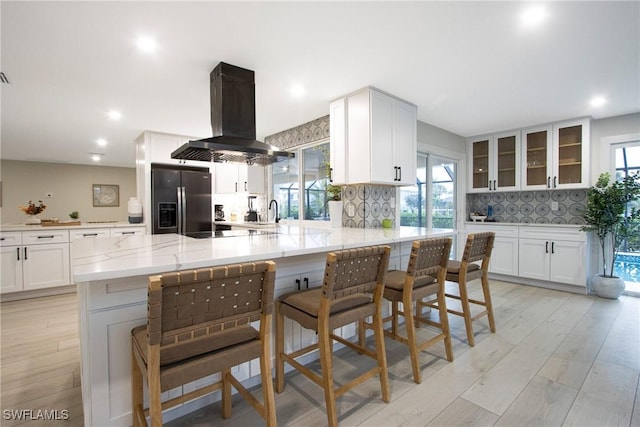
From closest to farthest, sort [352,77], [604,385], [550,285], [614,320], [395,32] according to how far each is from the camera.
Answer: [604,385]
[395,32]
[352,77]
[614,320]
[550,285]

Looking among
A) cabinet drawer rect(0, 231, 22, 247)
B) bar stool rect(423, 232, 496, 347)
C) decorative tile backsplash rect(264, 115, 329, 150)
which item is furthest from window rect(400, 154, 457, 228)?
cabinet drawer rect(0, 231, 22, 247)

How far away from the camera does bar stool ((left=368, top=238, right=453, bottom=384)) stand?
1.97 meters

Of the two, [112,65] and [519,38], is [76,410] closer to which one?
[112,65]

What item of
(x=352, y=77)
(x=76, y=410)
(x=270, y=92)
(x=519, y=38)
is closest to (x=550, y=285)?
(x=519, y=38)

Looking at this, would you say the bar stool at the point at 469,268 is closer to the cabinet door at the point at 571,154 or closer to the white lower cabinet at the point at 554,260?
the white lower cabinet at the point at 554,260

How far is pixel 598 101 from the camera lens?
3.47m

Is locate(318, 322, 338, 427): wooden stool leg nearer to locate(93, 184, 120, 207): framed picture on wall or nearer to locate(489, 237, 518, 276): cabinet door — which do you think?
locate(489, 237, 518, 276): cabinet door

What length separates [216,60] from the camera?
2494 mm

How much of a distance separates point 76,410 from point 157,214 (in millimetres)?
3212

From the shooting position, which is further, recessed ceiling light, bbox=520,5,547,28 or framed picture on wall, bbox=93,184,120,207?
framed picture on wall, bbox=93,184,120,207

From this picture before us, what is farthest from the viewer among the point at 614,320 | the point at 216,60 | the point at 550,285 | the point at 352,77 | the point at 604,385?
the point at 550,285

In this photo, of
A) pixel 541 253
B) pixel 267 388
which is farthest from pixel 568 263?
pixel 267 388

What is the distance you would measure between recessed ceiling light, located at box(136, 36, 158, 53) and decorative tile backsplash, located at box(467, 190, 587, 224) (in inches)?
198

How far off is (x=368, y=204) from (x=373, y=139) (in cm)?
82
